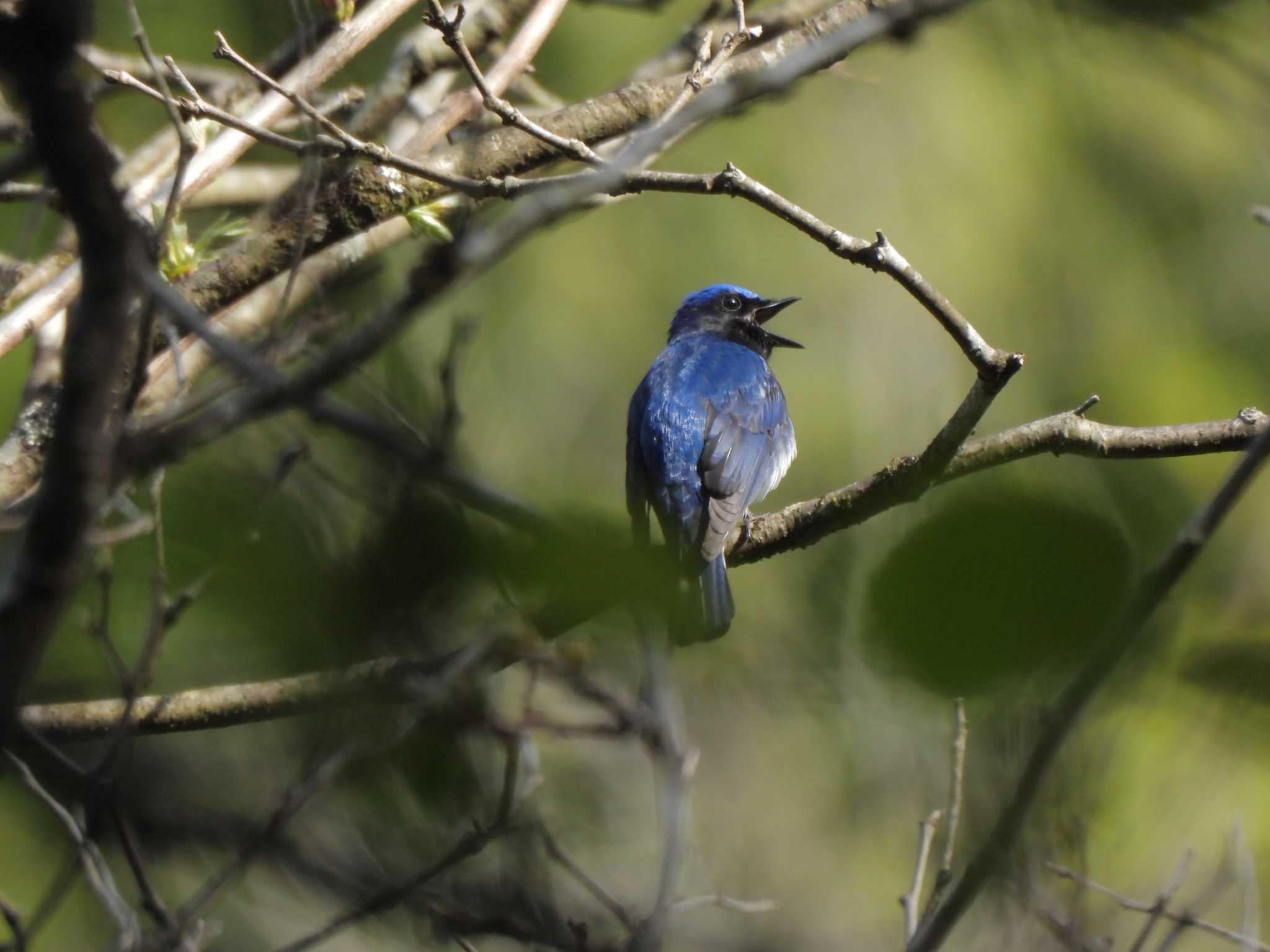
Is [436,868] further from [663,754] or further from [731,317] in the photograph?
[731,317]

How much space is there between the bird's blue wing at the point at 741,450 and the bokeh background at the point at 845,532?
0.33 m

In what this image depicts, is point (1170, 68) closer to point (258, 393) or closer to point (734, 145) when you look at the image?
point (258, 393)

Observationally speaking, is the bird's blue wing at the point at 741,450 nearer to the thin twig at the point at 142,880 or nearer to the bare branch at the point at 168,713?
the bare branch at the point at 168,713

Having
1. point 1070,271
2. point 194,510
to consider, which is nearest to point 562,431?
point 1070,271

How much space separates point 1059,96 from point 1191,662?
9.35m

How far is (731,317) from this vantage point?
6.62 meters

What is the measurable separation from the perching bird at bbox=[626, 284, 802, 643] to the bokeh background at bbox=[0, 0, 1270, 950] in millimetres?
284

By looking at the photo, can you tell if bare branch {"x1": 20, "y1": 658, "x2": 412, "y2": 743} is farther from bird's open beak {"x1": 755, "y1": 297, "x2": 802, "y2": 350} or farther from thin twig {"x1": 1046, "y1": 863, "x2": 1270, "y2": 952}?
bird's open beak {"x1": 755, "y1": 297, "x2": 802, "y2": 350}

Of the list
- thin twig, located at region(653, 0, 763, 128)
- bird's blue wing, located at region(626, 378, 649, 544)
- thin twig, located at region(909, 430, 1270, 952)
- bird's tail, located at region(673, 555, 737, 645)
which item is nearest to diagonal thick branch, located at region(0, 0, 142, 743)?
thin twig, located at region(909, 430, 1270, 952)

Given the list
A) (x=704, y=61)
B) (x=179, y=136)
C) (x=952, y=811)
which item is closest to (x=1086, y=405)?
(x=952, y=811)

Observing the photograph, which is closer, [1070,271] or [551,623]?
[551,623]

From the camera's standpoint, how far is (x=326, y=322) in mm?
2996

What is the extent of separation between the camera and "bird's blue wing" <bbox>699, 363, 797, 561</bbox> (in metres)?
4.75

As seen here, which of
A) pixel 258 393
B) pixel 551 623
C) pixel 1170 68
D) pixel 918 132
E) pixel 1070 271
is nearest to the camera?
pixel 258 393
